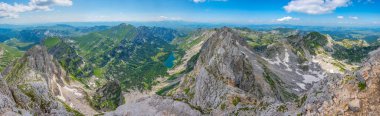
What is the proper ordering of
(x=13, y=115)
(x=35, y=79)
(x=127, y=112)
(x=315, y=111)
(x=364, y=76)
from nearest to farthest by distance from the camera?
(x=364, y=76) < (x=315, y=111) < (x=13, y=115) < (x=127, y=112) < (x=35, y=79)

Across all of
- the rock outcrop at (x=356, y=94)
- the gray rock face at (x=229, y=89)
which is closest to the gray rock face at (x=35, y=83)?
the gray rock face at (x=229, y=89)

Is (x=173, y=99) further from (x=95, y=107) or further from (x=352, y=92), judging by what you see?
(x=95, y=107)

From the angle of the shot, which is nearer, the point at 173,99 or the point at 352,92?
the point at 352,92

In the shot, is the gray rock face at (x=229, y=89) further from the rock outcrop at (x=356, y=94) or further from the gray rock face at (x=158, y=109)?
the rock outcrop at (x=356, y=94)

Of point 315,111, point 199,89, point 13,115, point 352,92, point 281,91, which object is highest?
point 352,92

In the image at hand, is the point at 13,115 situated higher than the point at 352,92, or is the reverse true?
the point at 352,92

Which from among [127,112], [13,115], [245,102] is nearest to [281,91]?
[245,102]

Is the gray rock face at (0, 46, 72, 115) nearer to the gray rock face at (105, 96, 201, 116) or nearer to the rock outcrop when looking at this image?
the gray rock face at (105, 96, 201, 116)

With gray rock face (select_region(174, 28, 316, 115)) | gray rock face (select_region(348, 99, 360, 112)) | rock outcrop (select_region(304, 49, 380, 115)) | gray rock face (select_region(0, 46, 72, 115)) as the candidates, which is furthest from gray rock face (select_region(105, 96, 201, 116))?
gray rock face (select_region(348, 99, 360, 112))
